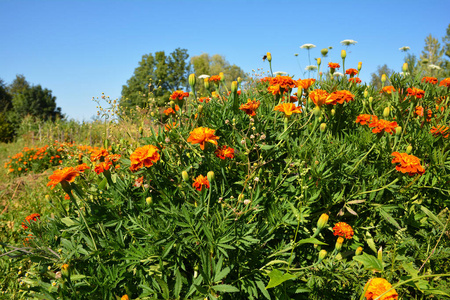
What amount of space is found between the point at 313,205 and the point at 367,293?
702mm

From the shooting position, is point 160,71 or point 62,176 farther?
point 160,71

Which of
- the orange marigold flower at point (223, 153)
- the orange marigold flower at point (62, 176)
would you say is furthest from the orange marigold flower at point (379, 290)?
the orange marigold flower at point (62, 176)

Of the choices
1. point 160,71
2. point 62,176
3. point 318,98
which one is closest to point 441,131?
point 318,98

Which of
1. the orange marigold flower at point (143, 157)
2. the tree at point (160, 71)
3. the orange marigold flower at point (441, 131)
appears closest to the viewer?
the orange marigold flower at point (143, 157)

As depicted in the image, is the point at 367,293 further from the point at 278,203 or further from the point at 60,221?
the point at 60,221

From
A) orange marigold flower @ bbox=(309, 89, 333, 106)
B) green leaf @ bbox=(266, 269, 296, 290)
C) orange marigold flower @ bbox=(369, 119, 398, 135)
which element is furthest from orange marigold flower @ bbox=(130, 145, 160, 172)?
orange marigold flower @ bbox=(369, 119, 398, 135)

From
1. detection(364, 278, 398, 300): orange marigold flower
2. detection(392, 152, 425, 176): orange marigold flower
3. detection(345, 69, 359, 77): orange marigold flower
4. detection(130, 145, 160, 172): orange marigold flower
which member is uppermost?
detection(345, 69, 359, 77): orange marigold flower

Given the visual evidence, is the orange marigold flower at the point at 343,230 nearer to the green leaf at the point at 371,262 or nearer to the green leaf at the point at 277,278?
the green leaf at the point at 371,262

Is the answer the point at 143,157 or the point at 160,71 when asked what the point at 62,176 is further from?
the point at 160,71

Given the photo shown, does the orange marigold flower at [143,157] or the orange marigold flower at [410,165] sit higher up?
the orange marigold flower at [143,157]

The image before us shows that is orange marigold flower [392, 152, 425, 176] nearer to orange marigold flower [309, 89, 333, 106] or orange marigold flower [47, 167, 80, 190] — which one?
orange marigold flower [309, 89, 333, 106]

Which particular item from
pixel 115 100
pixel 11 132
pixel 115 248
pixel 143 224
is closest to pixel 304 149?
pixel 143 224

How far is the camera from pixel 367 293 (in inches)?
50.0

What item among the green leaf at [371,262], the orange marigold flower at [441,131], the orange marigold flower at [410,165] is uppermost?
the orange marigold flower at [441,131]
